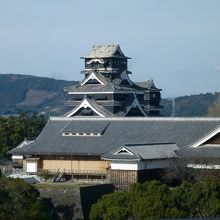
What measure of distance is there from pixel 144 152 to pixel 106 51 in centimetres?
1747

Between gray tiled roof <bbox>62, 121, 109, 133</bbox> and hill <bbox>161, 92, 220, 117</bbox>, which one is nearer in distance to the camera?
gray tiled roof <bbox>62, 121, 109, 133</bbox>

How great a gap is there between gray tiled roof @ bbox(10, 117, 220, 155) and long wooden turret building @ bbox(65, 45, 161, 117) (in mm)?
6956

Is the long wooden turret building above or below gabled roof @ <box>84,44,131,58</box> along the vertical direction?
below

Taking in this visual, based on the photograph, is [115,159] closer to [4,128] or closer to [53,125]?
[53,125]

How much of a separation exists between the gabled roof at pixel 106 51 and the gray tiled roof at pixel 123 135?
36.5ft

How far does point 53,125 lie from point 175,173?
8852 millimetres

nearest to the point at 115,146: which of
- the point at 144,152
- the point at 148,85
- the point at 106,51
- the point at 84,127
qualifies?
the point at 84,127

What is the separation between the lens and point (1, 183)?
2422 centimetres

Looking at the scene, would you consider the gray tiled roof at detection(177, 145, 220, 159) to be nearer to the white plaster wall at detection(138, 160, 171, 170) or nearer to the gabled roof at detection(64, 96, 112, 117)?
the white plaster wall at detection(138, 160, 171, 170)

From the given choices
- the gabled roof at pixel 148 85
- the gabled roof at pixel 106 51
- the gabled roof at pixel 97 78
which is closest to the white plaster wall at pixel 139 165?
the gabled roof at pixel 97 78

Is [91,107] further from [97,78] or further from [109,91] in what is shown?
[97,78]

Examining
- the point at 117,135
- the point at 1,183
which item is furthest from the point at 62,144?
the point at 1,183

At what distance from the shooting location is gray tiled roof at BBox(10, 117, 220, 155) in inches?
1288

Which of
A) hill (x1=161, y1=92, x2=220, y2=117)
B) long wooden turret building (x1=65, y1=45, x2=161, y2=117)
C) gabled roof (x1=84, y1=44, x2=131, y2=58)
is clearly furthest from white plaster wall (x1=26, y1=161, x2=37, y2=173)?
hill (x1=161, y1=92, x2=220, y2=117)
